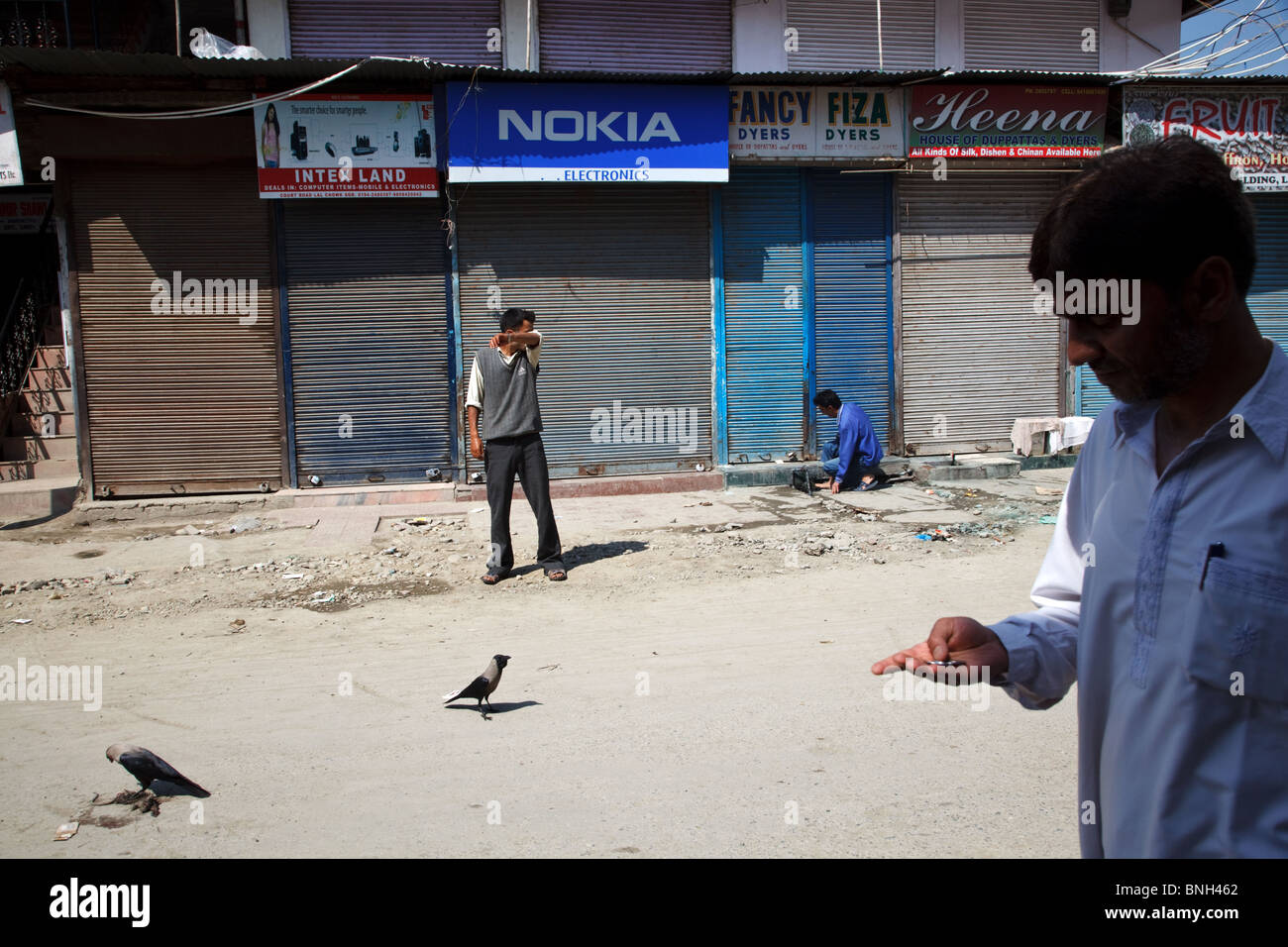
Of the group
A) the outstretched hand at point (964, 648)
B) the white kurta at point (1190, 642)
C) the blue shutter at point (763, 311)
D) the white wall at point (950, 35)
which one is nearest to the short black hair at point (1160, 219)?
the white kurta at point (1190, 642)

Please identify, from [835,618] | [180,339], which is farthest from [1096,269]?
[180,339]

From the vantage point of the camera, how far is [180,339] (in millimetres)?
11109

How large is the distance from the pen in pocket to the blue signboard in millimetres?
10537

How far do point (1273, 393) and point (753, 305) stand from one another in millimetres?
11060

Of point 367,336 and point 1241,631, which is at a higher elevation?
point 367,336

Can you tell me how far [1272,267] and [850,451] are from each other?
792 centimetres

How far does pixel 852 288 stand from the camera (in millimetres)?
12625

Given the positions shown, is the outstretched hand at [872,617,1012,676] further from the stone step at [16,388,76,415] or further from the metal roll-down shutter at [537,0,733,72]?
the stone step at [16,388,76,415]

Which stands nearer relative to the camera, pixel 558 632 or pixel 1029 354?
pixel 558 632

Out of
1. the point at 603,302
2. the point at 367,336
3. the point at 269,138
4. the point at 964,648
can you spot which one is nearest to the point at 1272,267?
the point at 603,302

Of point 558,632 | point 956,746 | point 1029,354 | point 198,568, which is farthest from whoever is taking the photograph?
point 1029,354

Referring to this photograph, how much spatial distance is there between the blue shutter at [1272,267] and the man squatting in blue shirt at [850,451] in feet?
22.6

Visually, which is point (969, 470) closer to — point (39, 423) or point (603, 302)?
point (603, 302)

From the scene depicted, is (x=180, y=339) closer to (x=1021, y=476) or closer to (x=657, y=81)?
(x=657, y=81)
